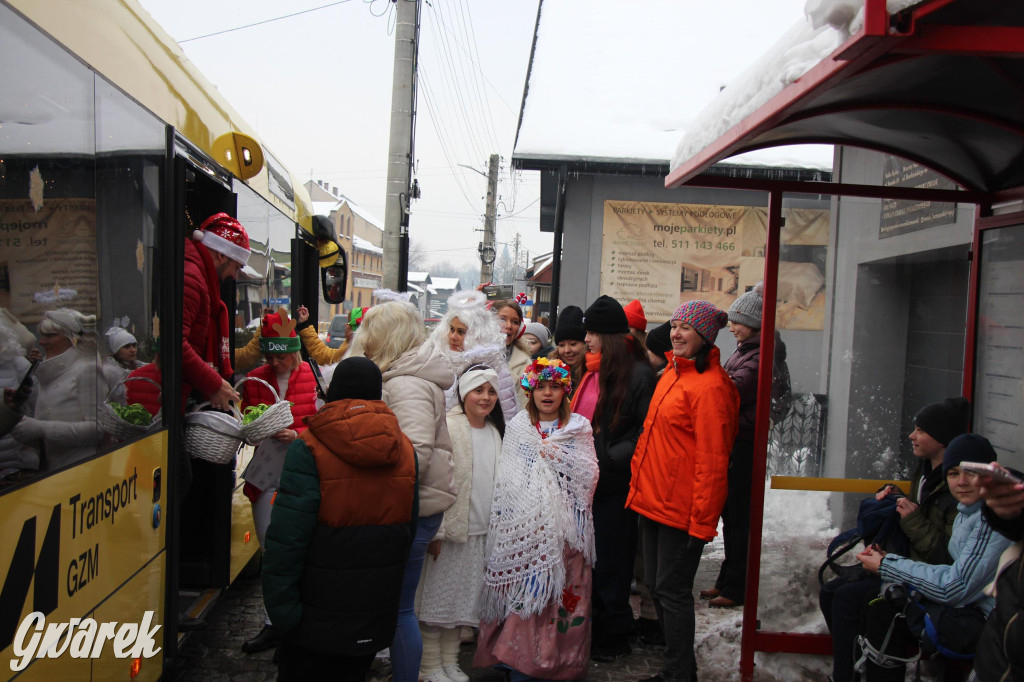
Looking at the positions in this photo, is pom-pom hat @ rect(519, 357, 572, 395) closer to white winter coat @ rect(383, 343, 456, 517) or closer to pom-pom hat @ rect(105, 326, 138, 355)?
white winter coat @ rect(383, 343, 456, 517)

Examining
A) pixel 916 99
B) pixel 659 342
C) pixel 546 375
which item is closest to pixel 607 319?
pixel 546 375

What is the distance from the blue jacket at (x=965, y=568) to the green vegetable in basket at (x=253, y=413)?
301 cm

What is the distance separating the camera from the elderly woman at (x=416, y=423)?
3.29m

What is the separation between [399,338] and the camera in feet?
11.5

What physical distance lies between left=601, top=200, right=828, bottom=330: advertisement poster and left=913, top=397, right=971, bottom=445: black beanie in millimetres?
6825

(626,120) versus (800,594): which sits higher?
(626,120)

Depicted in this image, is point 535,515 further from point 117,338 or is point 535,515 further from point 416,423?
point 117,338

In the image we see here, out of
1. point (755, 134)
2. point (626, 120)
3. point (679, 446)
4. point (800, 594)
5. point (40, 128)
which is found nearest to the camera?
point (40, 128)

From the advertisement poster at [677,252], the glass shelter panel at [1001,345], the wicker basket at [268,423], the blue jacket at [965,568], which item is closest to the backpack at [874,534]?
the blue jacket at [965,568]

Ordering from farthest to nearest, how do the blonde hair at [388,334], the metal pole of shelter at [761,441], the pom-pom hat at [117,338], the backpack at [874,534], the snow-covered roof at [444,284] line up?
1. the snow-covered roof at [444,284]
2. the metal pole of shelter at [761,441]
3. the blonde hair at [388,334]
4. the backpack at [874,534]
5. the pom-pom hat at [117,338]

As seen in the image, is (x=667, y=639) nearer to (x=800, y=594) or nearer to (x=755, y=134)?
(x=800, y=594)

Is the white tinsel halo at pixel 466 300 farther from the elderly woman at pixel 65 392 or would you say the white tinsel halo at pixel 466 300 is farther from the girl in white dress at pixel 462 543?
the elderly woman at pixel 65 392

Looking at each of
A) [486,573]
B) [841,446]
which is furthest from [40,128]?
[841,446]

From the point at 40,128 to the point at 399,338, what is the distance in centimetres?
169
